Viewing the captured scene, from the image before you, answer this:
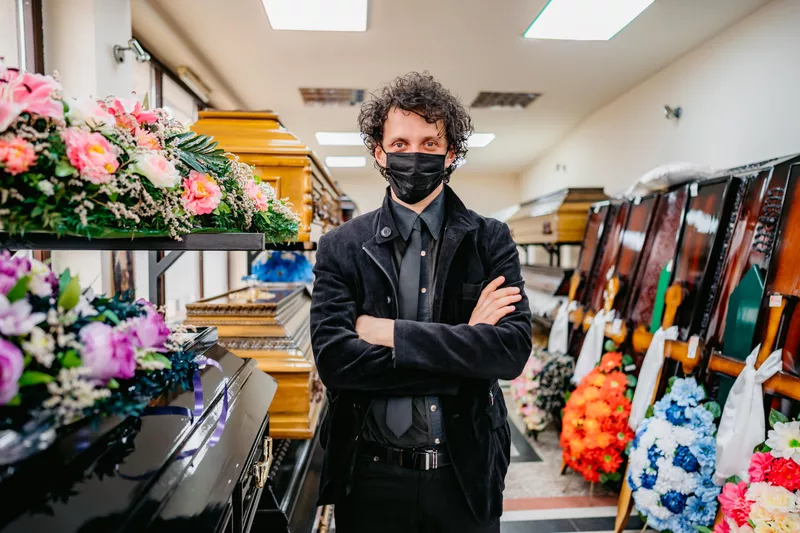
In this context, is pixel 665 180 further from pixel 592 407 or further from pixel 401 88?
pixel 401 88

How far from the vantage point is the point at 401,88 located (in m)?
1.32

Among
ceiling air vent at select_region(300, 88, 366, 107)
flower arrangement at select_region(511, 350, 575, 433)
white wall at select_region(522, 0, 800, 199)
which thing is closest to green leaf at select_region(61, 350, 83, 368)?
flower arrangement at select_region(511, 350, 575, 433)

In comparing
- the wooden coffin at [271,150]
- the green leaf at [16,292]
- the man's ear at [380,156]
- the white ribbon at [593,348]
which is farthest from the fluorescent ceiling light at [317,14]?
the green leaf at [16,292]

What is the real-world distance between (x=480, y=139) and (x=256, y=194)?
6608 mm

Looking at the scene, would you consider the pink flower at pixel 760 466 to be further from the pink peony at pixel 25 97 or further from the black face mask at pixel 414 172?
the pink peony at pixel 25 97

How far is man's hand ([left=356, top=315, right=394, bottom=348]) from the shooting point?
1.18 meters

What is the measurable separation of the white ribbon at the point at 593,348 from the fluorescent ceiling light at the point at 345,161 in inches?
265

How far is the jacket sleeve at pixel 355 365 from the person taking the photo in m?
1.18

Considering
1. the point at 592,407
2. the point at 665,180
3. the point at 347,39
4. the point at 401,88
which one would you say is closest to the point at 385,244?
the point at 401,88

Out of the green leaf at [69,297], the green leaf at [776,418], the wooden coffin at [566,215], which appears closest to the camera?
the green leaf at [69,297]

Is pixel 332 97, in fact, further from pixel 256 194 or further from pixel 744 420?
pixel 744 420

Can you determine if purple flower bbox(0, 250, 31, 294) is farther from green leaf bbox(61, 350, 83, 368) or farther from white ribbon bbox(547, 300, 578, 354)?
white ribbon bbox(547, 300, 578, 354)

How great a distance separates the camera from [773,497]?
4.84ft

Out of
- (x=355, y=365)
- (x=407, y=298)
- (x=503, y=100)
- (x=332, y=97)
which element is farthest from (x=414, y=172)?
(x=503, y=100)
